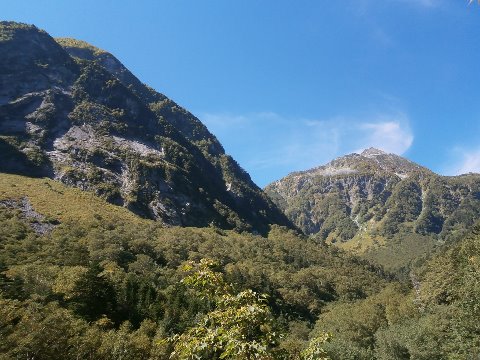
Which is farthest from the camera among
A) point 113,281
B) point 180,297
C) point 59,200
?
point 59,200

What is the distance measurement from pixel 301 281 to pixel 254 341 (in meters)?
160

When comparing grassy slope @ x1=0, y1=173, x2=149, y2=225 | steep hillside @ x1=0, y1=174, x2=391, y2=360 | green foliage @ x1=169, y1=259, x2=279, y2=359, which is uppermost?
grassy slope @ x1=0, y1=173, x2=149, y2=225

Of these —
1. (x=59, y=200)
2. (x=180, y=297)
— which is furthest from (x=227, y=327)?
(x=59, y=200)

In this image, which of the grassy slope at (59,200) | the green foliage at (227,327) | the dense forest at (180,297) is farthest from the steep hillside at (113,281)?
the grassy slope at (59,200)

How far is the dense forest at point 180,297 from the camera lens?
1103 centimetres

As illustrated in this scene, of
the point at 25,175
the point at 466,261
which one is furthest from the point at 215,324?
the point at 25,175

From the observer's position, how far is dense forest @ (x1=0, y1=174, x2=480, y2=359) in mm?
11031

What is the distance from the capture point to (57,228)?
131 m

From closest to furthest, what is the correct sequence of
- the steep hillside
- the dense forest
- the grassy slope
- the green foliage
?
the green foliage, the dense forest, the steep hillside, the grassy slope

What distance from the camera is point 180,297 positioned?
9619 cm

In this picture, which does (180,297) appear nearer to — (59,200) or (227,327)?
(59,200)

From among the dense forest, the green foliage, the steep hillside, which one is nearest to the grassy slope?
the steep hillside

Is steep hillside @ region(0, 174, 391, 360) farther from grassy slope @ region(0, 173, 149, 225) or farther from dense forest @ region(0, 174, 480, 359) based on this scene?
grassy slope @ region(0, 173, 149, 225)

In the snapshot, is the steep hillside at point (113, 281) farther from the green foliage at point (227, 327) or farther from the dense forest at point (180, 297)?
the dense forest at point (180, 297)
